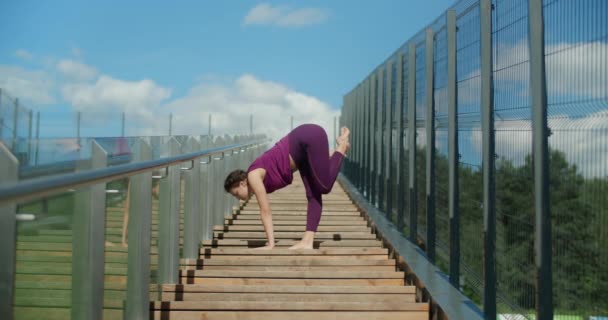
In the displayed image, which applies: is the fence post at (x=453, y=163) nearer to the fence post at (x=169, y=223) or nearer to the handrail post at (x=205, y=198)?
the fence post at (x=169, y=223)


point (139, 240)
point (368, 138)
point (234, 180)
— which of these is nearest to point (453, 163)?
point (234, 180)

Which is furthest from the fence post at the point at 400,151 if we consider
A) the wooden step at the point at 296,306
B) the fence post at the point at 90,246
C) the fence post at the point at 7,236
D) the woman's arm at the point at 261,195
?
the fence post at the point at 7,236

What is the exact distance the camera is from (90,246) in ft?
10.2

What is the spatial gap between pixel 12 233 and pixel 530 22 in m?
2.45

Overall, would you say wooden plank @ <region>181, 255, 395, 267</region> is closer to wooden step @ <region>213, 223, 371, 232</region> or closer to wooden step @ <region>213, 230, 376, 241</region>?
wooden step @ <region>213, 230, 376, 241</region>

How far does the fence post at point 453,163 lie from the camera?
17.9 feet

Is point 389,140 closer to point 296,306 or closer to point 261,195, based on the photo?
point 261,195

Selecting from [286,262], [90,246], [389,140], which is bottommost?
[286,262]

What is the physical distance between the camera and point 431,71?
660 cm

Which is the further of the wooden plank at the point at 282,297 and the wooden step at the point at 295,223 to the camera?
the wooden step at the point at 295,223

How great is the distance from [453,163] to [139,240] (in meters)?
2.25

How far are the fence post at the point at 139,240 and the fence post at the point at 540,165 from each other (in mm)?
1760

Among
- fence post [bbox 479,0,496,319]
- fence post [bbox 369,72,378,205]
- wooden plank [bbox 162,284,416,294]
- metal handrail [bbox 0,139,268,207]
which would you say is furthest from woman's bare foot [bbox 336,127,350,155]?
fence post [bbox 369,72,378,205]

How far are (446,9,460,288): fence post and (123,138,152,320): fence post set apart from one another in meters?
2.02
